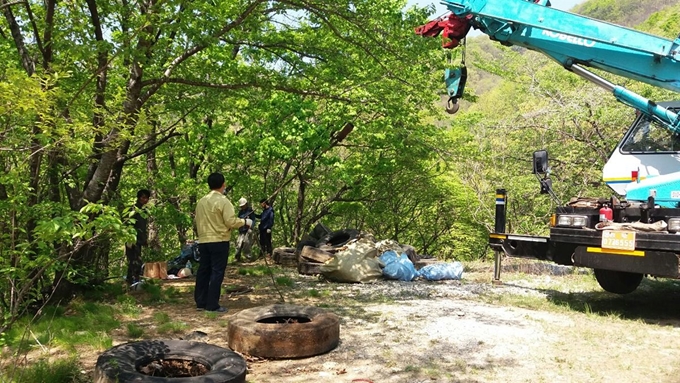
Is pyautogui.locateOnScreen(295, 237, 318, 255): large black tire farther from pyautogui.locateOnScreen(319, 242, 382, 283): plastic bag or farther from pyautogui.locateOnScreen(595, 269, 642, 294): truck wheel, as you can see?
pyautogui.locateOnScreen(595, 269, 642, 294): truck wheel

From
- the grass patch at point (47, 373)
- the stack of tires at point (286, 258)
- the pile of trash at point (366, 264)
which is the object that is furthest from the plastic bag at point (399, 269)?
the grass patch at point (47, 373)

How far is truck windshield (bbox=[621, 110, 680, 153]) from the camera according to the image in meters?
7.07

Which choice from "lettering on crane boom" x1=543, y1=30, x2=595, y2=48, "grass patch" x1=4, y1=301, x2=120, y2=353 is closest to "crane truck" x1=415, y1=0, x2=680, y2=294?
"lettering on crane boom" x1=543, y1=30, x2=595, y2=48

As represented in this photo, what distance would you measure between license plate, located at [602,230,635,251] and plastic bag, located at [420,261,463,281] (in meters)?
3.72

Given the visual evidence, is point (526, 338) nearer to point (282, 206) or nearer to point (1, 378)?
point (1, 378)

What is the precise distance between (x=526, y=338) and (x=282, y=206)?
13294 millimetres

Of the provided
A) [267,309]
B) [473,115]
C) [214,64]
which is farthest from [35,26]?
[473,115]

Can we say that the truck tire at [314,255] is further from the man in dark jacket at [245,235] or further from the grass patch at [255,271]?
the man in dark jacket at [245,235]

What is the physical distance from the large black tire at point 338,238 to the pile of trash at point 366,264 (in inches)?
5.9

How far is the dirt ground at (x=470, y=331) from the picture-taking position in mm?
4297

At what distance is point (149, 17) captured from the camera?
217 inches

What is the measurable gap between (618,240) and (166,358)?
15.8 feet

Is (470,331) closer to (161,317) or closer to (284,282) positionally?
(161,317)

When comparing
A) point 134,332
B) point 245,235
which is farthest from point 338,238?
point 134,332
